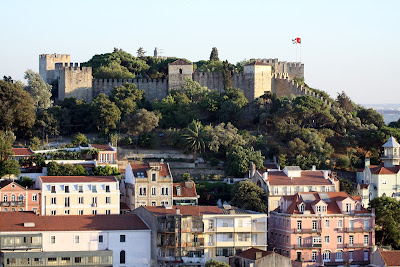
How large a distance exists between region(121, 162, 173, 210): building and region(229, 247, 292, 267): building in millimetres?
10498

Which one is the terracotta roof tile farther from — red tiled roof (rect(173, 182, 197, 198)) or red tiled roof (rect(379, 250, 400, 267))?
red tiled roof (rect(379, 250, 400, 267))

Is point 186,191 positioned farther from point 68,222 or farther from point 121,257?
point 68,222

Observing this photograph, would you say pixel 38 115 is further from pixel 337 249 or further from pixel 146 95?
pixel 337 249

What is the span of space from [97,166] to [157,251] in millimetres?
14843

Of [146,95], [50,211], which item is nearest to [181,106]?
[146,95]

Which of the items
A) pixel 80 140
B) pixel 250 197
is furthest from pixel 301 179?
pixel 80 140

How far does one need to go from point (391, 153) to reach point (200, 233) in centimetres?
2188

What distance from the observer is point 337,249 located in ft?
205

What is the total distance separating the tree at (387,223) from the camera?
64631 millimetres

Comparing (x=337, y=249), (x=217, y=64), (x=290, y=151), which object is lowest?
(x=337, y=249)

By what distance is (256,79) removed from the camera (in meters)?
87.4

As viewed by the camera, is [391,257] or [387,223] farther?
[387,223]

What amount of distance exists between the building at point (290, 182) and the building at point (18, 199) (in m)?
14.3

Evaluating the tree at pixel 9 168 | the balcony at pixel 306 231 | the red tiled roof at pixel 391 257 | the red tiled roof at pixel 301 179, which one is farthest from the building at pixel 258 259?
the tree at pixel 9 168
